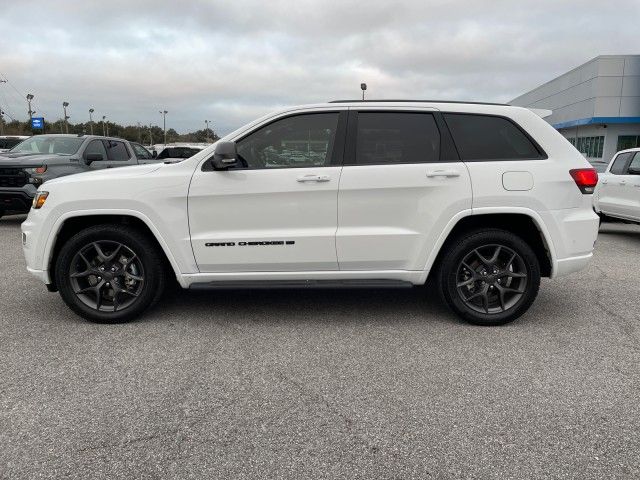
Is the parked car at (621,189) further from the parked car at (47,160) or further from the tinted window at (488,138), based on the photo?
the parked car at (47,160)

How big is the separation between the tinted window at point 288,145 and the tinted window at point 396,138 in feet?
0.87

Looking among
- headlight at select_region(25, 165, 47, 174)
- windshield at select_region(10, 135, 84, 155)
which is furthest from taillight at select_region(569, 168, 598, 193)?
windshield at select_region(10, 135, 84, 155)

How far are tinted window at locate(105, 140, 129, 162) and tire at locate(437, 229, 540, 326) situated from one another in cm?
939

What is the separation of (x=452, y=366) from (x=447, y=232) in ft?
3.75

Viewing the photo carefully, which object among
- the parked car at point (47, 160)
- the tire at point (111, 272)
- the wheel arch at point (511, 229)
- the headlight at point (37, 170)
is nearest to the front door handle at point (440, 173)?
the wheel arch at point (511, 229)

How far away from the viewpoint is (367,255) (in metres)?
4.14

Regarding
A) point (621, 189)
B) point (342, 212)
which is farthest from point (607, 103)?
point (342, 212)

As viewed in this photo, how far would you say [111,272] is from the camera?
4281mm

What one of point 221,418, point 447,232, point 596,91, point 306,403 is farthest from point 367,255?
point 596,91

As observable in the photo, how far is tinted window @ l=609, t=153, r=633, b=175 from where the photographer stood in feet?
30.2

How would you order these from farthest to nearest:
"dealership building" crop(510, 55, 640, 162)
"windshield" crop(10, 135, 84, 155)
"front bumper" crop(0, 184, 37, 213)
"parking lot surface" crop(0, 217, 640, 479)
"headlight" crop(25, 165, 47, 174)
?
"dealership building" crop(510, 55, 640, 162)
"windshield" crop(10, 135, 84, 155)
"headlight" crop(25, 165, 47, 174)
"front bumper" crop(0, 184, 37, 213)
"parking lot surface" crop(0, 217, 640, 479)

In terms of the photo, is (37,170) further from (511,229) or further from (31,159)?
(511,229)

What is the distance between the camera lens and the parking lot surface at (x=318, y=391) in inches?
96.5

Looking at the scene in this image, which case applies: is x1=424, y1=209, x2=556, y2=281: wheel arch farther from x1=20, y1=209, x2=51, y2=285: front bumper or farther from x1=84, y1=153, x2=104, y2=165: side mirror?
x1=84, y1=153, x2=104, y2=165: side mirror
